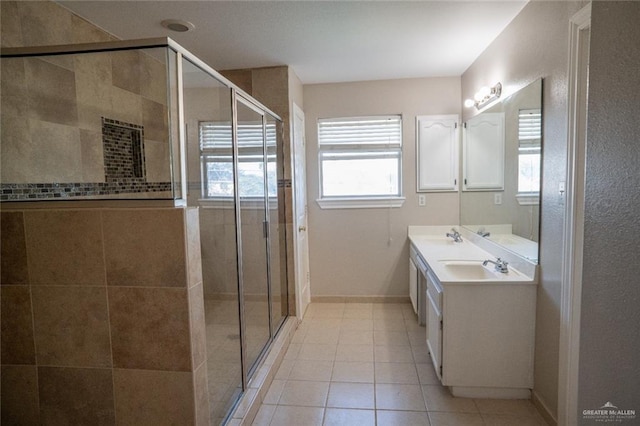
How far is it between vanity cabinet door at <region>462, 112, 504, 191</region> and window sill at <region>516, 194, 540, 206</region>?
35cm

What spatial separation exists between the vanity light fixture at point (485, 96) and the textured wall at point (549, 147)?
380mm

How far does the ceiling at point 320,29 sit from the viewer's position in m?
2.16

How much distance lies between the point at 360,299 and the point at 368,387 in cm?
163

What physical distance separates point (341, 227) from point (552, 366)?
240 cm

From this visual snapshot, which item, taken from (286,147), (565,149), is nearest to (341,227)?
(286,147)

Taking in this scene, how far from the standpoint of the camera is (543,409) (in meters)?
2.10

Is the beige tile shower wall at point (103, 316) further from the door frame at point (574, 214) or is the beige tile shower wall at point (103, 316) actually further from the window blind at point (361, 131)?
the window blind at point (361, 131)

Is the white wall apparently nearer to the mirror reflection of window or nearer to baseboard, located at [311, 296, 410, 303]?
baseboard, located at [311, 296, 410, 303]

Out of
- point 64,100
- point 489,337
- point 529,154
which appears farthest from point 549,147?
point 64,100

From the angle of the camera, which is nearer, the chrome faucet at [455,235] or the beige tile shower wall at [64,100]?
the beige tile shower wall at [64,100]

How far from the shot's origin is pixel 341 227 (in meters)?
4.04

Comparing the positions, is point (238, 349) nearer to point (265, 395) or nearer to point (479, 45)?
point (265, 395)

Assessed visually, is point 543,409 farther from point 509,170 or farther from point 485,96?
point 485,96

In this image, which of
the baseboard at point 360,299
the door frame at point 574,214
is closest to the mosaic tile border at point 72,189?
the door frame at point 574,214
